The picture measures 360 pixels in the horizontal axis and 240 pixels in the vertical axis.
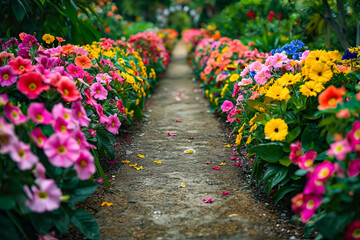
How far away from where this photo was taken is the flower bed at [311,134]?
1.68 meters

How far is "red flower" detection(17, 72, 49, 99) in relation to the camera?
1.99 meters

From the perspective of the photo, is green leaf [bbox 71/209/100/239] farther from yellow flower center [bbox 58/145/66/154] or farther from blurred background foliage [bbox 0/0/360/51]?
blurred background foliage [bbox 0/0/360/51]

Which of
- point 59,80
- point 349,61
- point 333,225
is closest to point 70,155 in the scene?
point 59,80

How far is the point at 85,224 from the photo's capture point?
1.97 metres

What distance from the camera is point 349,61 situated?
2768 mm

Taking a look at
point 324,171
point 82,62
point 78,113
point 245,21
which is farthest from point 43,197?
point 245,21

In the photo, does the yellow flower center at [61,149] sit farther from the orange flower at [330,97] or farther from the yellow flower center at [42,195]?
the orange flower at [330,97]

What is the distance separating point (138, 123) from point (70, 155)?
304 centimetres

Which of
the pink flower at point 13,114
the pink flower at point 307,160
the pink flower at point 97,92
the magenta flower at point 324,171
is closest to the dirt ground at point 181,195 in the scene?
the pink flower at point 307,160

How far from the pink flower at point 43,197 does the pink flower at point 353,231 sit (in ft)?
4.19

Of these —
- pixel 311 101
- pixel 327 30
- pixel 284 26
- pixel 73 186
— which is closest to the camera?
pixel 73 186

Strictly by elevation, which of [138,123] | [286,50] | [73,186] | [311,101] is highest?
[286,50]

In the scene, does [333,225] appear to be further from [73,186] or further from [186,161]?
[186,161]

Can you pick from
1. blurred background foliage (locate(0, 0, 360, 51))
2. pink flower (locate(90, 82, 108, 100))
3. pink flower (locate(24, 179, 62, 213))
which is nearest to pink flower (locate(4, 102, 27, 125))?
pink flower (locate(24, 179, 62, 213))
